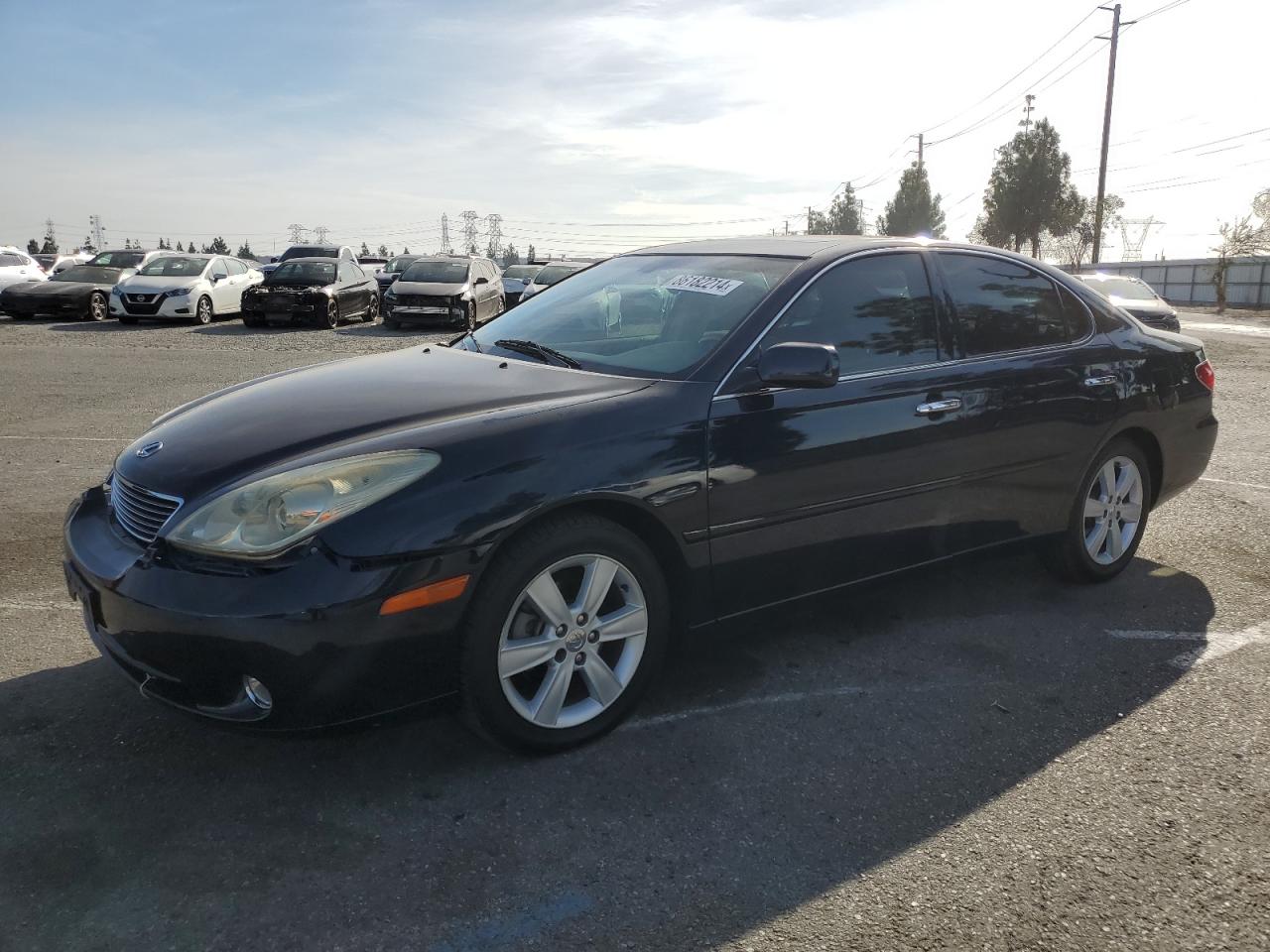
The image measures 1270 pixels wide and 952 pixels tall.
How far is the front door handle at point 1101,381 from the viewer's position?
4.39 meters

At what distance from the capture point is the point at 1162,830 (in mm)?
2740

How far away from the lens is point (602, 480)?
117 inches

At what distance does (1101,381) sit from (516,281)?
81.0 feet

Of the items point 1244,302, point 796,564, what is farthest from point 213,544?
point 1244,302

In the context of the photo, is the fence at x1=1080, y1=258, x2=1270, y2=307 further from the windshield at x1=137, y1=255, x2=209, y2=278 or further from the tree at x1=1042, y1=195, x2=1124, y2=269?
the windshield at x1=137, y1=255, x2=209, y2=278

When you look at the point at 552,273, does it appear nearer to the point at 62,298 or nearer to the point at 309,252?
the point at 309,252

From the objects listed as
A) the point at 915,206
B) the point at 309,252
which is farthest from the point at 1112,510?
the point at 915,206

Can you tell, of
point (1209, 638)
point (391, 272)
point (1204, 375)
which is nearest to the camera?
point (1209, 638)

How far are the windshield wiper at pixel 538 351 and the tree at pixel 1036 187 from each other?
162 ft

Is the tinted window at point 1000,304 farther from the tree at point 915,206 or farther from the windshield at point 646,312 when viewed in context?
the tree at point 915,206

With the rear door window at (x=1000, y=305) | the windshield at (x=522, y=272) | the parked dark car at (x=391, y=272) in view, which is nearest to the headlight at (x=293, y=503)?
the rear door window at (x=1000, y=305)

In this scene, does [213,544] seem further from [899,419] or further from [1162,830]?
[1162,830]

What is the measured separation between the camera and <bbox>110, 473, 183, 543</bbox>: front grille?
2.88 meters

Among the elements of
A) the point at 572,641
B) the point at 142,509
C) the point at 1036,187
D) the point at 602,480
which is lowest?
the point at 572,641
